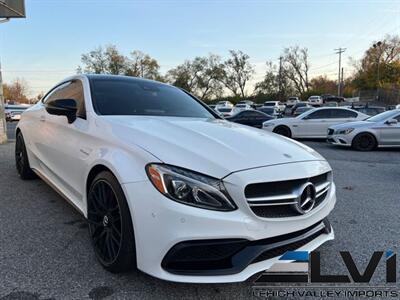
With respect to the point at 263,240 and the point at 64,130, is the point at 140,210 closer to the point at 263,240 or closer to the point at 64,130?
the point at 263,240

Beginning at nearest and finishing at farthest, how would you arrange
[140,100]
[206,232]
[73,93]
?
1. [206,232]
2. [140,100]
3. [73,93]

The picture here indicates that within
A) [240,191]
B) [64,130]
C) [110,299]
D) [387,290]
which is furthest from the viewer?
[64,130]

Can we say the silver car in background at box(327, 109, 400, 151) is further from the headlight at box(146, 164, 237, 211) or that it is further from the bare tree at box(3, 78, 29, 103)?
the bare tree at box(3, 78, 29, 103)

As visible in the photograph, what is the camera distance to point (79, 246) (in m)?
3.14

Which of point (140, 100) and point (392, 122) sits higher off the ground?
Answer: point (140, 100)

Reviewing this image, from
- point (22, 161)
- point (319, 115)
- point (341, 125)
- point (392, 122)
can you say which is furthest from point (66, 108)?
point (319, 115)

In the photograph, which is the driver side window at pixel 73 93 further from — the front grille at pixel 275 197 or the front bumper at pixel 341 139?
the front bumper at pixel 341 139

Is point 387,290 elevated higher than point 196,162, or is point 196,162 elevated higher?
point 196,162

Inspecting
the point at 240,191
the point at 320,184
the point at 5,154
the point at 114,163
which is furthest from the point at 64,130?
the point at 5,154

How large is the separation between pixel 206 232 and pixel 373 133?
10123mm

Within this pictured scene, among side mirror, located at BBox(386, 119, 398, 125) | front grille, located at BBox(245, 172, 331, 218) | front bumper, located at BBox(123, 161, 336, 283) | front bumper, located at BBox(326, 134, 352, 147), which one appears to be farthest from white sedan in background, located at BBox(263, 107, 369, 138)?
front bumper, located at BBox(123, 161, 336, 283)

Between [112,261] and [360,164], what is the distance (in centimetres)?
700

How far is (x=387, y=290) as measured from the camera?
2514 mm

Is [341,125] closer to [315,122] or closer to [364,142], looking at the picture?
[364,142]
